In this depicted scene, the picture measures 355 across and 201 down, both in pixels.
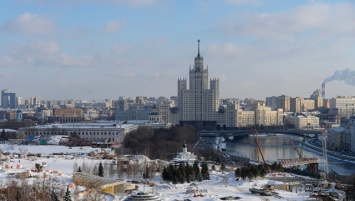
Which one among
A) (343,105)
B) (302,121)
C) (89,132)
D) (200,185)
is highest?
(343,105)

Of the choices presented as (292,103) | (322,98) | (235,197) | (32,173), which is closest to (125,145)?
(32,173)

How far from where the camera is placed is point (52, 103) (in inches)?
4722

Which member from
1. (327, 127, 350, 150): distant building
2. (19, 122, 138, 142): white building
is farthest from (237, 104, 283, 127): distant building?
(19, 122, 138, 142): white building

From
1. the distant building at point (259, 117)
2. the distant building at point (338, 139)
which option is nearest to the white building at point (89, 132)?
the distant building at point (338, 139)

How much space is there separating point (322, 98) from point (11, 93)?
6086 centimetres

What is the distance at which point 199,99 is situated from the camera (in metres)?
53.8

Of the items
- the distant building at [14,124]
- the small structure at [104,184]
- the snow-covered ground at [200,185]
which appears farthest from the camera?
the distant building at [14,124]

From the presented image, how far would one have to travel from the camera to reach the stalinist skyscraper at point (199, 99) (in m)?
53.5

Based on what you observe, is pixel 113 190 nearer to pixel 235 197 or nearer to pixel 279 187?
pixel 235 197

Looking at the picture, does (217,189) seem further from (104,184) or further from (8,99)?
(8,99)

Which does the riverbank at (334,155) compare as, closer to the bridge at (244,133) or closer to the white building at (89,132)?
the bridge at (244,133)

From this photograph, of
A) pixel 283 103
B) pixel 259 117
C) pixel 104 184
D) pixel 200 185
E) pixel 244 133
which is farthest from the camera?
pixel 283 103

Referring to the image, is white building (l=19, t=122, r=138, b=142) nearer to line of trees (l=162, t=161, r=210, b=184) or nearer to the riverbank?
the riverbank

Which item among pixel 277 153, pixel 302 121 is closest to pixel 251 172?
pixel 277 153
